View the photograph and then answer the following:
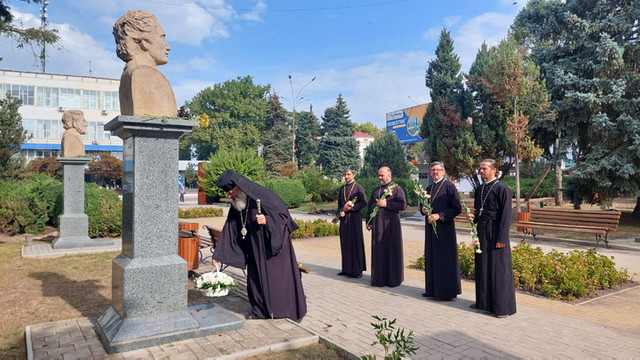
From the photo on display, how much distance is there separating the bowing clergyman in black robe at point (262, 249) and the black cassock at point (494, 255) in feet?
7.82

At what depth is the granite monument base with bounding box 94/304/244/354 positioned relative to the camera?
4.12m

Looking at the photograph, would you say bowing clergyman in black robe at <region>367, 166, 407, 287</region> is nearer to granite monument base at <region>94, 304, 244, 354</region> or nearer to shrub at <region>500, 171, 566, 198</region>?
granite monument base at <region>94, 304, 244, 354</region>

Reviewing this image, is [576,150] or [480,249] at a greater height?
[576,150]

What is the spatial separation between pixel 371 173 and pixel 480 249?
23150 mm

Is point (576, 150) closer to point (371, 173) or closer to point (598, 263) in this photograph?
point (598, 263)

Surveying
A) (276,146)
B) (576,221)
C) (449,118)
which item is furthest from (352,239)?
(276,146)

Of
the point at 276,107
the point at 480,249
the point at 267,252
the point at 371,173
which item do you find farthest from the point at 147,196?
the point at 276,107

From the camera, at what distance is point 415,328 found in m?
4.96

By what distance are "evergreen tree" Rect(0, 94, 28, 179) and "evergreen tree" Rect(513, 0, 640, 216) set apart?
23.0 m

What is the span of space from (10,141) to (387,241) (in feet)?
70.8

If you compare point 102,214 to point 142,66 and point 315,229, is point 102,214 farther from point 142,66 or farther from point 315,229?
point 142,66

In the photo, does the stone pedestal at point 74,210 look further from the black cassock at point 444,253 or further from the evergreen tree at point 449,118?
the evergreen tree at point 449,118

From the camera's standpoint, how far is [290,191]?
89.4 ft

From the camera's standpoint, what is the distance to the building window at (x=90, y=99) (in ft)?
169
